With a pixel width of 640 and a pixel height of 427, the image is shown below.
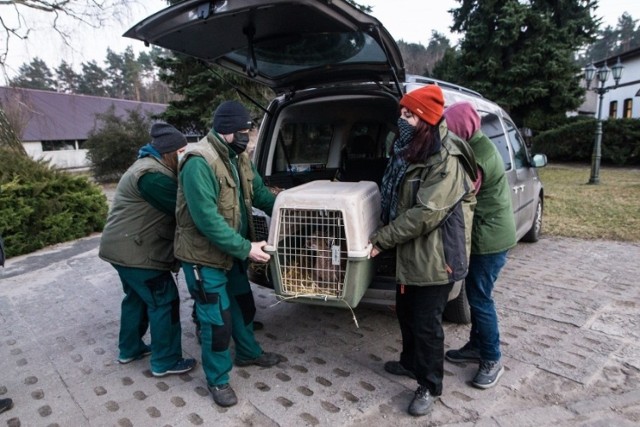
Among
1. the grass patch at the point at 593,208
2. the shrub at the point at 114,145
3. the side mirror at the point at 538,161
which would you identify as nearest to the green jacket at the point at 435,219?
the side mirror at the point at 538,161

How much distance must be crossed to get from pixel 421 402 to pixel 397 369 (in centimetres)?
42

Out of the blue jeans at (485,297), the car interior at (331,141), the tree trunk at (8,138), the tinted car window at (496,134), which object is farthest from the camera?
the tree trunk at (8,138)

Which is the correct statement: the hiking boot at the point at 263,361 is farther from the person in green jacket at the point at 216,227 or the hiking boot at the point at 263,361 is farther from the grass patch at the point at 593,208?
the grass patch at the point at 593,208

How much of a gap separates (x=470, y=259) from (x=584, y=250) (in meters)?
3.98

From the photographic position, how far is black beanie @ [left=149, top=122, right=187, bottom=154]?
2.86 metres

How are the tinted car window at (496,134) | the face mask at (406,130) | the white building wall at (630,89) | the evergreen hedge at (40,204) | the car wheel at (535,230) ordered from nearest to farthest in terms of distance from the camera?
1. the face mask at (406,130)
2. the tinted car window at (496,134)
3. the car wheel at (535,230)
4. the evergreen hedge at (40,204)
5. the white building wall at (630,89)

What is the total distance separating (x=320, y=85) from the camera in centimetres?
382

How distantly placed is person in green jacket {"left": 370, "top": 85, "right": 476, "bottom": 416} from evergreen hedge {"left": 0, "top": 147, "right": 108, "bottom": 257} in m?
6.24

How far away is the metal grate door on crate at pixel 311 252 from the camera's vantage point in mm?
2479

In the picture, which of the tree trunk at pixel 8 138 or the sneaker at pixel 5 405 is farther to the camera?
the tree trunk at pixel 8 138

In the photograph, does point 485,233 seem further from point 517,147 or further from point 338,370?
point 517,147

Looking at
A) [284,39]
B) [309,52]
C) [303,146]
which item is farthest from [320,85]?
[303,146]

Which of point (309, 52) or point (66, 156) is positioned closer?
point (309, 52)

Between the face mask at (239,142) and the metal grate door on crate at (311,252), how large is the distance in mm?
511
